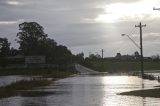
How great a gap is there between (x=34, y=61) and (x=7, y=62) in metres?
27.0

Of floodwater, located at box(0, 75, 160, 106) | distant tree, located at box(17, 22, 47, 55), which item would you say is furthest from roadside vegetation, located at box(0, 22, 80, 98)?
floodwater, located at box(0, 75, 160, 106)

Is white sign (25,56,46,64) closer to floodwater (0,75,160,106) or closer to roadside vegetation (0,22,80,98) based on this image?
roadside vegetation (0,22,80,98)

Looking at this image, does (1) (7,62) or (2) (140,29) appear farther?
(1) (7,62)

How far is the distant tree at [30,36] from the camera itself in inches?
6973

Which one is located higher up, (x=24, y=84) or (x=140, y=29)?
(x=140, y=29)

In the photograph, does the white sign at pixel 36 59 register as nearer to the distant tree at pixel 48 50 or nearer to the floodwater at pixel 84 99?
the distant tree at pixel 48 50

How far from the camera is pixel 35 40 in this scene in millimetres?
177375

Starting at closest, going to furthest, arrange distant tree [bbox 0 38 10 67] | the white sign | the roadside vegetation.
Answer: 1. the white sign
2. the roadside vegetation
3. distant tree [bbox 0 38 10 67]

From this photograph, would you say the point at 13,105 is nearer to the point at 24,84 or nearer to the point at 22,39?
the point at 24,84

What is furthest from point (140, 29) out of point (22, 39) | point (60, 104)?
point (22, 39)

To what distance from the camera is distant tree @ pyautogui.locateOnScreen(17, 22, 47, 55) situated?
177125mm

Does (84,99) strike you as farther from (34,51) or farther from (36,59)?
(34,51)

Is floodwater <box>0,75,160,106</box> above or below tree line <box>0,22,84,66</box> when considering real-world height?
below

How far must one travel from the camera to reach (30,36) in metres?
182
